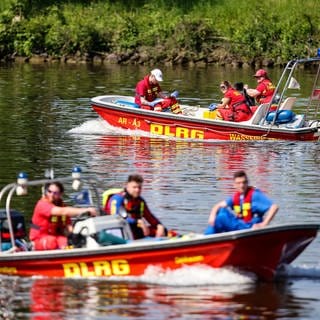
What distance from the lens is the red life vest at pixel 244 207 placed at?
16.7m

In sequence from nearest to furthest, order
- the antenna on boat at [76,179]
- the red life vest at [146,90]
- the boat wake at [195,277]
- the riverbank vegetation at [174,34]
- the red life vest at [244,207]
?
1. the boat wake at [195,277]
2. the red life vest at [244,207]
3. the antenna on boat at [76,179]
4. the red life vest at [146,90]
5. the riverbank vegetation at [174,34]

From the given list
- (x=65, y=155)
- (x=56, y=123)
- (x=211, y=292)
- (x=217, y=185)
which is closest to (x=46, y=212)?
(x=211, y=292)

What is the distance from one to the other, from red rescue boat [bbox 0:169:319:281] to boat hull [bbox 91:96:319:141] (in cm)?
1227

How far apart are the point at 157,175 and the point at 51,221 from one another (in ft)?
28.5

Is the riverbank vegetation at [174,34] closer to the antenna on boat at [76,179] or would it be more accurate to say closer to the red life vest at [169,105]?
the red life vest at [169,105]

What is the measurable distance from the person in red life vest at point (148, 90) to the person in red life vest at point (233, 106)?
1.56m

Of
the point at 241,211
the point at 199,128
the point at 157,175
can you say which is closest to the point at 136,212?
the point at 241,211

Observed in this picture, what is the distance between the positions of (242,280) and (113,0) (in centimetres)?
4582

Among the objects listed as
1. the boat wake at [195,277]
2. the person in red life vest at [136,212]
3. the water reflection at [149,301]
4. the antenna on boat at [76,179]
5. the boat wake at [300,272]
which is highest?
the antenna on boat at [76,179]

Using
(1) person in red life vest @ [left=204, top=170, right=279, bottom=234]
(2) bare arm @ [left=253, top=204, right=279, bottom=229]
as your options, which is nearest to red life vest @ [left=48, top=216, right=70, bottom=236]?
(1) person in red life vest @ [left=204, top=170, right=279, bottom=234]

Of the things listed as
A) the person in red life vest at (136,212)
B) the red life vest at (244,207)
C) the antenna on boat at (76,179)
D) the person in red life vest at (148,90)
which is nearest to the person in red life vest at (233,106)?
the person in red life vest at (148,90)

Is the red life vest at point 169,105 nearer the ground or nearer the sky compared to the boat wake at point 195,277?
nearer the sky

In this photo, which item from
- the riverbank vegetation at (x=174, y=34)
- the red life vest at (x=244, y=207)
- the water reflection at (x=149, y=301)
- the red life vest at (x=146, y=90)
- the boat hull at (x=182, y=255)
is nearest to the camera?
the water reflection at (x=149, y=301)

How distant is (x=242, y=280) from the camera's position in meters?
16.4
